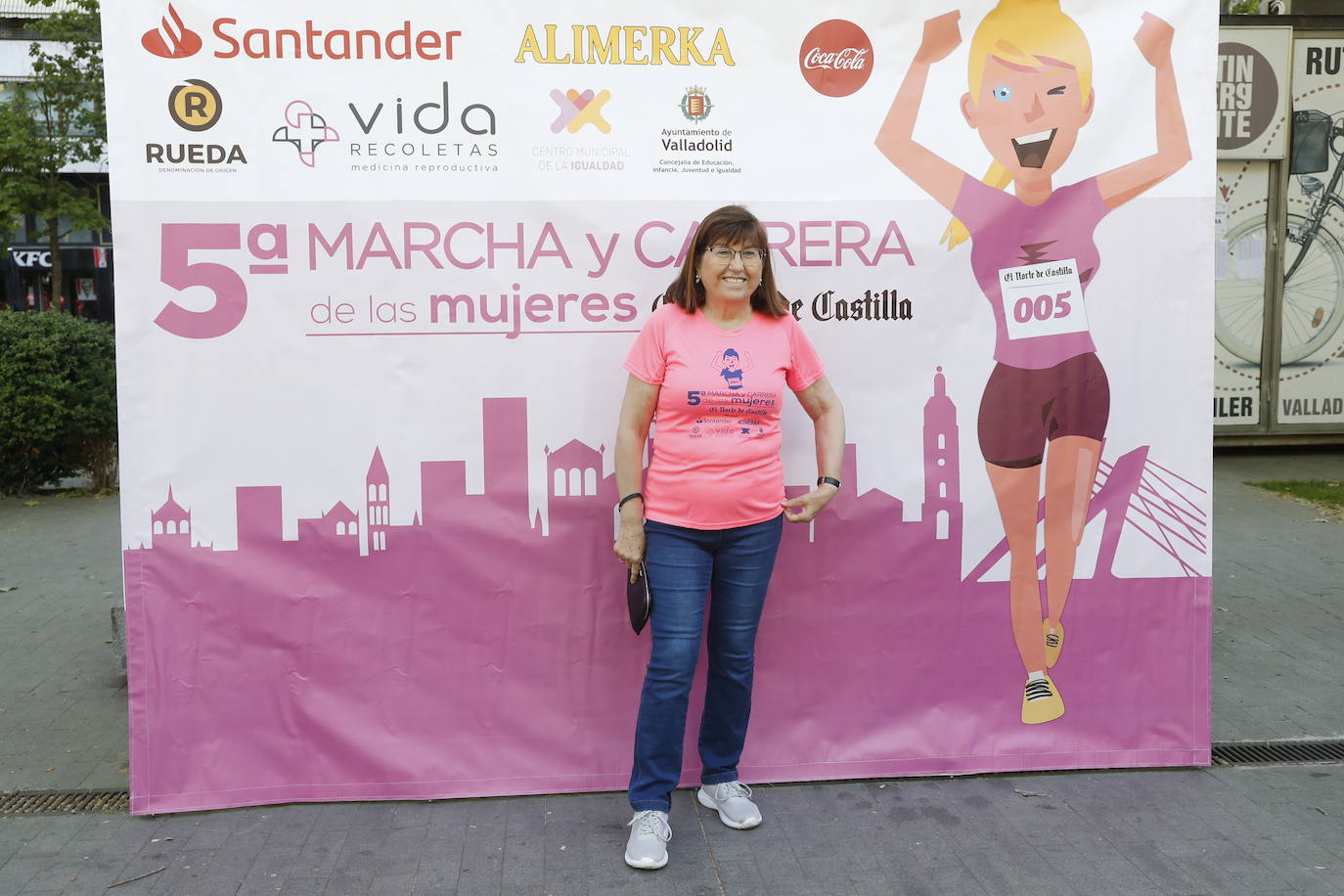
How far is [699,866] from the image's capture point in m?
3.36

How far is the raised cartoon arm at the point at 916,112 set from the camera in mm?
3797

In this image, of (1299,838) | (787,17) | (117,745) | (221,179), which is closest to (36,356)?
(117,745)

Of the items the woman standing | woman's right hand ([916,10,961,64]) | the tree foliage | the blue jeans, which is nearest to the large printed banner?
woman's right hand ([916,10,961,64])

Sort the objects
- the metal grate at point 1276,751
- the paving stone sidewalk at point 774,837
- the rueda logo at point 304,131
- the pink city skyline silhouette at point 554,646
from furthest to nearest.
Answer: the metal grate at point 1276,751
the pink city skyline silhouette at point 554,646
the rueda logo at point 304,131
the paving stone sidewalk at point 774,837

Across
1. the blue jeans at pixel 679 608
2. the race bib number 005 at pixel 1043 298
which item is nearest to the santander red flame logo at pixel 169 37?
the blue jeans at pixel 679 608

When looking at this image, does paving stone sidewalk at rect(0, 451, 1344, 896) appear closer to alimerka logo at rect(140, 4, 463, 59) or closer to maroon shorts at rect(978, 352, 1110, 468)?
maroon shorts at rect(978, 352, 1110, 468)

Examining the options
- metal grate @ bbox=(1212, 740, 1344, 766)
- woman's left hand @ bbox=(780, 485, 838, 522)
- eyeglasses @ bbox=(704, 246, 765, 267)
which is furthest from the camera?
metal grate @ bbox=(1212, 740, 1344, 766)

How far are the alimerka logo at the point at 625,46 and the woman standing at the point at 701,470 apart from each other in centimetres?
63

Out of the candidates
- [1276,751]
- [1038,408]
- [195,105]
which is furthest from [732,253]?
[1276,751]

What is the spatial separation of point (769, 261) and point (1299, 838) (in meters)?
2.39

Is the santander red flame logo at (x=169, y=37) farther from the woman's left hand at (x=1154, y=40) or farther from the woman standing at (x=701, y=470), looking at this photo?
the woman's left hand at (x=1154, y=40)

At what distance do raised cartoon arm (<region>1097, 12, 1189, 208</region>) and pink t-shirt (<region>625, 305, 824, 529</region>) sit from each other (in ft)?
4.57

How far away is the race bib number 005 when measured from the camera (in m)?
3.91

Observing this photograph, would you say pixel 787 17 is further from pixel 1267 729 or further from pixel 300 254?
pixel 1267 729
